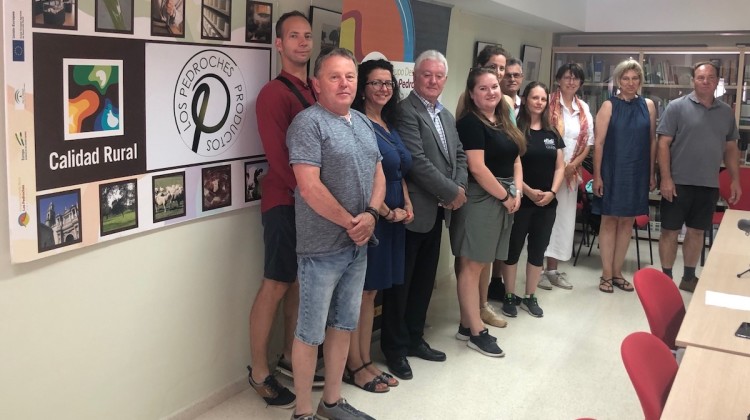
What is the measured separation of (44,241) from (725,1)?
20.6ft

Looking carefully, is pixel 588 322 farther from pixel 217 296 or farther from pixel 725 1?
pixel 725 1

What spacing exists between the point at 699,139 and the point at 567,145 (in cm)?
89

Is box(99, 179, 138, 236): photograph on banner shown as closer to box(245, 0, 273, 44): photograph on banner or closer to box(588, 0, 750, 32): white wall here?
box(245, 0, 273, 44): photograph on banner

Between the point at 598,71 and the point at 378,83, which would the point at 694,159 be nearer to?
the point at 598,71

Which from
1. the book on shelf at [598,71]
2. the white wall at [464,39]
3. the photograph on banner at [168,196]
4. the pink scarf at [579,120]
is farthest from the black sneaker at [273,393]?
the book on shelf at [598,71]

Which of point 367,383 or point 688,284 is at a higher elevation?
point 688,284

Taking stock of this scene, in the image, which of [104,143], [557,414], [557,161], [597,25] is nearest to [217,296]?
[104,143]

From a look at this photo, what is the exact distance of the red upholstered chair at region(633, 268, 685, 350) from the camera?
246 centimetres

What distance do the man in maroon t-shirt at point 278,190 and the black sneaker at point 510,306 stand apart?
5.88 feet

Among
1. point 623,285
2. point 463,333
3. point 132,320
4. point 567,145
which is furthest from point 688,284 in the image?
point 132,320

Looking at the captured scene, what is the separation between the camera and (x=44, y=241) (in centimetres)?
208

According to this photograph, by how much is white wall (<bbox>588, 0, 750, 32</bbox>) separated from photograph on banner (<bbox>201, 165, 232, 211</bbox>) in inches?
201

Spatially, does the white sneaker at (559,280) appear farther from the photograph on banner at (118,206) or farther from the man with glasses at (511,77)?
the photograph on banner at (118,206)

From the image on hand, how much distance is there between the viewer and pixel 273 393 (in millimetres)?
2992
